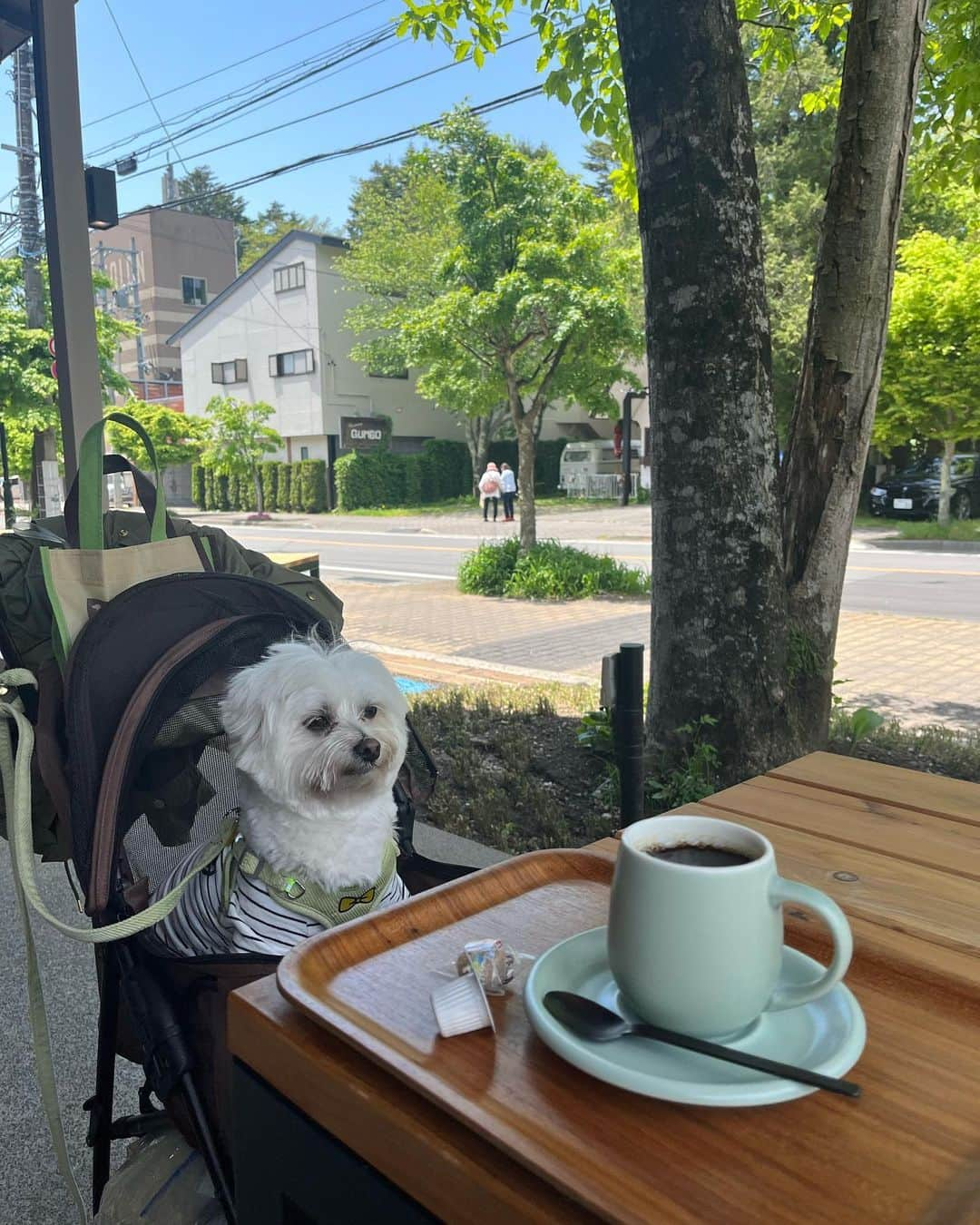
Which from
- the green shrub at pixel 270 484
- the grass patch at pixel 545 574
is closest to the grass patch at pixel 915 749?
the grass patch at pixel 545 574

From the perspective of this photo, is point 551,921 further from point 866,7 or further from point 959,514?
point 959,514

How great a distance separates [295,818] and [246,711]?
231 millimetres

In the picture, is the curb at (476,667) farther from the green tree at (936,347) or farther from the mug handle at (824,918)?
the green tree at (936,347)

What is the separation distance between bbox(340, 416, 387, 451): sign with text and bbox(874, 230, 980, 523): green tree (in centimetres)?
1983

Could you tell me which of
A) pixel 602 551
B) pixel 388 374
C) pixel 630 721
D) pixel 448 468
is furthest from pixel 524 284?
pixel 448 468

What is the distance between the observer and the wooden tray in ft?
2.36

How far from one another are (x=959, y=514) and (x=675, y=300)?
2003 cm

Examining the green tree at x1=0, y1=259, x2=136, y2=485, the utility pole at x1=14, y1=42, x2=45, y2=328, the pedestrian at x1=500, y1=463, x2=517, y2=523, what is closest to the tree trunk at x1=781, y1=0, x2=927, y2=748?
the utility pole at x1=14, y1=42, x2=45, y2=328

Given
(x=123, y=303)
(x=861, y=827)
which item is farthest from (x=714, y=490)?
(x=123, y=303)

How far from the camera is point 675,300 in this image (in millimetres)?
3477

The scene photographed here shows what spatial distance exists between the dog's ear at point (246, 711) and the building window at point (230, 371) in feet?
117

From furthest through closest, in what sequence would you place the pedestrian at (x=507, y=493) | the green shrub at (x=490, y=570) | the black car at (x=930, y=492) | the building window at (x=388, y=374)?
the building window at (x=388, y=374), the pedestrian at (x=507, y=493), the black car at (x=930, y=492), the green shrub at (x=490, y=570)

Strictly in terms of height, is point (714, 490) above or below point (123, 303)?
below

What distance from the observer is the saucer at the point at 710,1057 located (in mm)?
793
